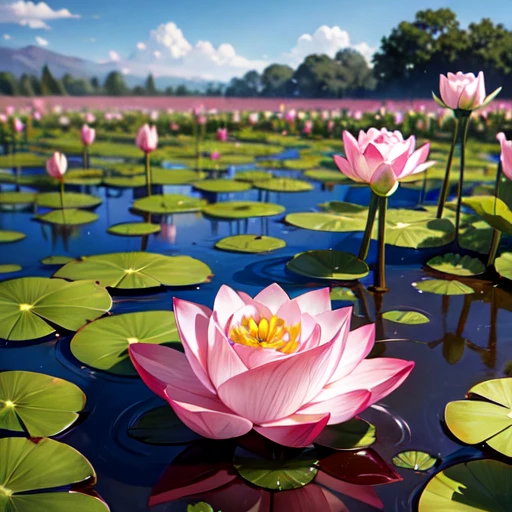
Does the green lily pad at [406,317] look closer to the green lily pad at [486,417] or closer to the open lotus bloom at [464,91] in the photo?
the green lily pad at [486,417]

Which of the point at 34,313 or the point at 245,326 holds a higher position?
the point at 245,326

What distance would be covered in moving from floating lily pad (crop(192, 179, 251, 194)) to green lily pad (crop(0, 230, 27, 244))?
0.95 meters

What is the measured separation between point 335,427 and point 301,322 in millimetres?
145

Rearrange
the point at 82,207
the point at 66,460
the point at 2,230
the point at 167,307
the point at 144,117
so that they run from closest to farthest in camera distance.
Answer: the point at 66,460 < the point at 167,307 < the point at 2,230 < the point at 82,207 < the point at 144,117

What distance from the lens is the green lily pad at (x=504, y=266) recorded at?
1.23 m

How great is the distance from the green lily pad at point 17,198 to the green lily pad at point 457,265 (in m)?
1.70

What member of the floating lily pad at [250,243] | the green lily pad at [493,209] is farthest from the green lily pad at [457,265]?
the floating lily pad at [250,243]

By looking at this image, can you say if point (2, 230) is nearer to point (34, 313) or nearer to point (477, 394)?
point (34, 313)

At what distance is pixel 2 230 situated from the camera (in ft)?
5.77

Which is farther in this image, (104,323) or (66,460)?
(104,323)

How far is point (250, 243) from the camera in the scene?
155cm

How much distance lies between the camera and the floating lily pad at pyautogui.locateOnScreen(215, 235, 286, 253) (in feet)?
4.95

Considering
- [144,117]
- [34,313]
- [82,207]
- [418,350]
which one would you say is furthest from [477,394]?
[144,117]

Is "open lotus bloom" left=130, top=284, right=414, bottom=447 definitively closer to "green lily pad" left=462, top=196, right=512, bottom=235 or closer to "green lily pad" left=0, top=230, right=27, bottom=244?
"green lily pad" left=462, top=196, right=512, bottom=235
